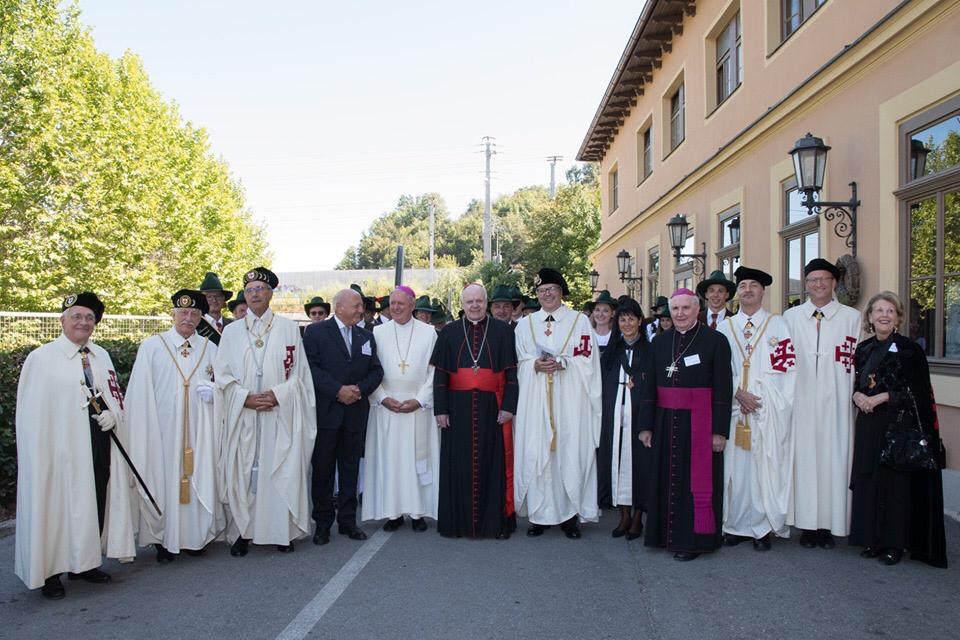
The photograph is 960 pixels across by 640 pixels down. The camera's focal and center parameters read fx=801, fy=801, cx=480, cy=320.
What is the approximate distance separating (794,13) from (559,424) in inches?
304

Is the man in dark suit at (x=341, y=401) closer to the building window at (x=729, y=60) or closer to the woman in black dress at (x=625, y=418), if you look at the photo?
the woman in black dress at (x=625, y=418)

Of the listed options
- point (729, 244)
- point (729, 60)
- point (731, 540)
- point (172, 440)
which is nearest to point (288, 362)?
point (172, 440)

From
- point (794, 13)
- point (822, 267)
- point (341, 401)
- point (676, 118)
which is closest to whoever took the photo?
point (822, 267)

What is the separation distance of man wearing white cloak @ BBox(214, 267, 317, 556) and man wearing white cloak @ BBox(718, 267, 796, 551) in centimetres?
332

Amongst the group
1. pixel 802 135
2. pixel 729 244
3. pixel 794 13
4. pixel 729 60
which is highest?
pixel 729 60

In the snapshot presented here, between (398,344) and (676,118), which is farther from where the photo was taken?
(676,118)

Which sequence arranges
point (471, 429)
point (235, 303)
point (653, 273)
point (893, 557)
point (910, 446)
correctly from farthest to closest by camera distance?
1. point (653, 273)
2. point (235, 303)
3. point (471, 429)
4. point (893, 557)
5. point (910, 446)

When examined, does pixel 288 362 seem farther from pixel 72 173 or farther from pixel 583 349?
pixel 72 173

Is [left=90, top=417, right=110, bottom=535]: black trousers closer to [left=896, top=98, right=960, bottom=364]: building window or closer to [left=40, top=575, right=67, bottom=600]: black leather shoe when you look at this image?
[left=40, top=575, right=67, bottom=600]: black leather shoe

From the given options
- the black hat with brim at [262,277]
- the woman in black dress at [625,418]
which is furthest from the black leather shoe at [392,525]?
the black hat with brim at [262,277]

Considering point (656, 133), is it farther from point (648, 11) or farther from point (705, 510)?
point (705, 510)

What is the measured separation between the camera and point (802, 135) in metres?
10.3

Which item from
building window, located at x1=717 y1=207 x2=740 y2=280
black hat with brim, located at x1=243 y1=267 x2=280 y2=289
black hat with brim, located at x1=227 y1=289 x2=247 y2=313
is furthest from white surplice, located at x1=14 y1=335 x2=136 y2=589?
building window, located at x1=717 y1=207 x2=740 y2=280

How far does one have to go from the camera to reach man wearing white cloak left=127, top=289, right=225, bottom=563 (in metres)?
5.73
